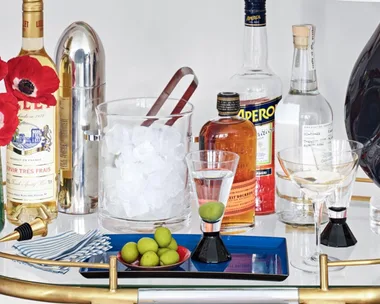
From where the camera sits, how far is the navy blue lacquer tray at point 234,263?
51.4 inches

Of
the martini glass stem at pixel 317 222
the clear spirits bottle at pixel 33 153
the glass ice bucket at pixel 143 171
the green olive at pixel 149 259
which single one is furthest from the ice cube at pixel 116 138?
the martini glass stem at pixel 317 222

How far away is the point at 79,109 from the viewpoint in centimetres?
157

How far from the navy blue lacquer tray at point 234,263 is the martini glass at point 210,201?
19 millimetres

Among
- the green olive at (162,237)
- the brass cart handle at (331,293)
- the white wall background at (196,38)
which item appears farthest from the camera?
the white wall background at (196,38)

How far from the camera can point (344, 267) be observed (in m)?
1.35

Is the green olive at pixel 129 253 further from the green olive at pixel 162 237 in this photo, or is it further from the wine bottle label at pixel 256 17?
the wine bottle label at pixel 256 17

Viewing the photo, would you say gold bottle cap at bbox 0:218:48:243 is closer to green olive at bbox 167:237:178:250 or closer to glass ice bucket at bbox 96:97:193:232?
glass ice bucket at bbox 96:97:193:232

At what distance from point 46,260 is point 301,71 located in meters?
0.53

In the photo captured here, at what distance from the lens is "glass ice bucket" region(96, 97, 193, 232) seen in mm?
1451

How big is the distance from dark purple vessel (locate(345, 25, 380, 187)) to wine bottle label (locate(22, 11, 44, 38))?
1.69 ft

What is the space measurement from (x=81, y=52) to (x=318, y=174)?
463 mm

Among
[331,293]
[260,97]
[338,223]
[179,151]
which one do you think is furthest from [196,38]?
[331,293]

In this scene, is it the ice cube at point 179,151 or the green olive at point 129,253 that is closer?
the green olive at point 129,253

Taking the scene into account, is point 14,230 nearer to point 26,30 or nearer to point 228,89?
point 26,30
